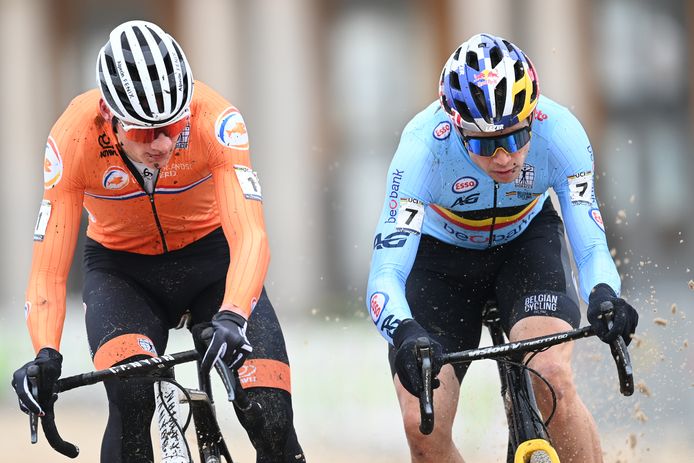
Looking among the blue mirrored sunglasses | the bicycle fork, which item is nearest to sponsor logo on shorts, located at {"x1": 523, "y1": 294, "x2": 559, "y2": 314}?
the bicycle fork

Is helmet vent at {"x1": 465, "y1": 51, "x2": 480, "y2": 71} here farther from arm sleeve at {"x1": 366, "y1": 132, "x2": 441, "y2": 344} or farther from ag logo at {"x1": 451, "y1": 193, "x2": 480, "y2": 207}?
ag logo at {"x1": 451, "y1": 193, "x2": 480, "y2": 207}

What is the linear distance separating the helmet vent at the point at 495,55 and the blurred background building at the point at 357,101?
841 cm

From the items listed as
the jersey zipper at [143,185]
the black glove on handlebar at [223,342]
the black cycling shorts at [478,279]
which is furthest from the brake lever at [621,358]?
the jersey zipper at [143,185]

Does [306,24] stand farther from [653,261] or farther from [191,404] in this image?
[191,404]

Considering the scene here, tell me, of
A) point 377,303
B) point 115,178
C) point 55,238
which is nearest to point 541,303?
point 377,303

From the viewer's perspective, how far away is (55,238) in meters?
5.30

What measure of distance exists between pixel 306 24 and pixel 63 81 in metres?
2.86

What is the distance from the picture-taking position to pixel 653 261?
13.6m

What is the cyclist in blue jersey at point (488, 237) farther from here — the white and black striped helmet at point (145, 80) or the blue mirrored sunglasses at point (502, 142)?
the white and black striped helmet at point (145, 80)

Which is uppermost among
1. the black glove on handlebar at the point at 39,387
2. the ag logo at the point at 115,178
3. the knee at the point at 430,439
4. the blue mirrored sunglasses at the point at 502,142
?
the blue mirrored sunglasses at the point at 502,142

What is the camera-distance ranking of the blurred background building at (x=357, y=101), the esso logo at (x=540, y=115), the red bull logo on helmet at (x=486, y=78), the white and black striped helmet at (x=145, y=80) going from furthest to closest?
the blurred background building at (x=357, y=101) → the esso logo at (x=540, y=115) → the red bull logo on helmet at (x=486, y=78) → the white and black striped helmet at (x=145, y=80)

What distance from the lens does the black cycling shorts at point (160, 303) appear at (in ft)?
17.2

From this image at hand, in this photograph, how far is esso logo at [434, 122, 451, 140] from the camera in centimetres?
553

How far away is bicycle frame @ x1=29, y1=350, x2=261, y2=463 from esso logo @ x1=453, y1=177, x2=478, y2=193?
1255 mm
